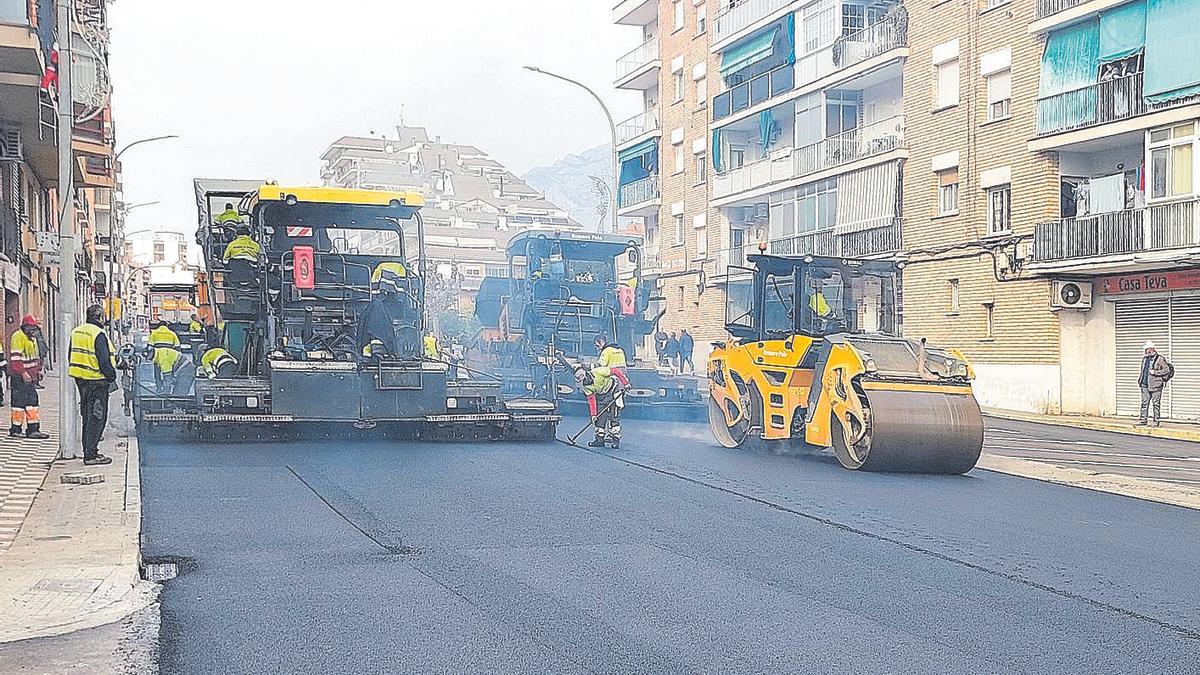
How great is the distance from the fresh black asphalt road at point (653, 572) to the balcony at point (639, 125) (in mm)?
35652

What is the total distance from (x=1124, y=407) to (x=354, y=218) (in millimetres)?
16652

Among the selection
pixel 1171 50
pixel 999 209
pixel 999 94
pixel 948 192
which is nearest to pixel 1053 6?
pixel 999 94

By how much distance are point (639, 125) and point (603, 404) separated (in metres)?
34.3

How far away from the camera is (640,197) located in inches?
1866

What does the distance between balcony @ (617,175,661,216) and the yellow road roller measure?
30.8m

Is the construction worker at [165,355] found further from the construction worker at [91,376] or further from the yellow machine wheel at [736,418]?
the yellow machine wheel at [736,418]

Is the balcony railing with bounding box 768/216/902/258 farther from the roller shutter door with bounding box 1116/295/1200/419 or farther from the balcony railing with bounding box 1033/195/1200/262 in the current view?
the roller shutter door with bounding box 1116/295/1200/419

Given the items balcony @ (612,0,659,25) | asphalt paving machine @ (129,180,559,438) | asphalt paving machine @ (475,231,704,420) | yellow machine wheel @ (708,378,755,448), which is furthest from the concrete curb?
balcony @ (612,0,659,25)

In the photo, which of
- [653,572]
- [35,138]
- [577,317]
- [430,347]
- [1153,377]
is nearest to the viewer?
[653,572]

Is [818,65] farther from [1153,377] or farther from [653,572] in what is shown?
[653,572]

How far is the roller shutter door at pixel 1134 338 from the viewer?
24.0 m

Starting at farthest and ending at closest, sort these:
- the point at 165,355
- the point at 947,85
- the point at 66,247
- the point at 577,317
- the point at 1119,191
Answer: the point at 947,85 < the point at 1119,191 < the point at 577,317 < the point at 165,355 < the point at 66,247

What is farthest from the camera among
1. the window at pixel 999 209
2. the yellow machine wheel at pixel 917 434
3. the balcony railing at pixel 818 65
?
the balcony railing at pixel 818 65

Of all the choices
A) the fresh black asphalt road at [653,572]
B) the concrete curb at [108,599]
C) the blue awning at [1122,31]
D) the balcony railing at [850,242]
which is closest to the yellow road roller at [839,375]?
the fresh black asphalt road at [653,572]
